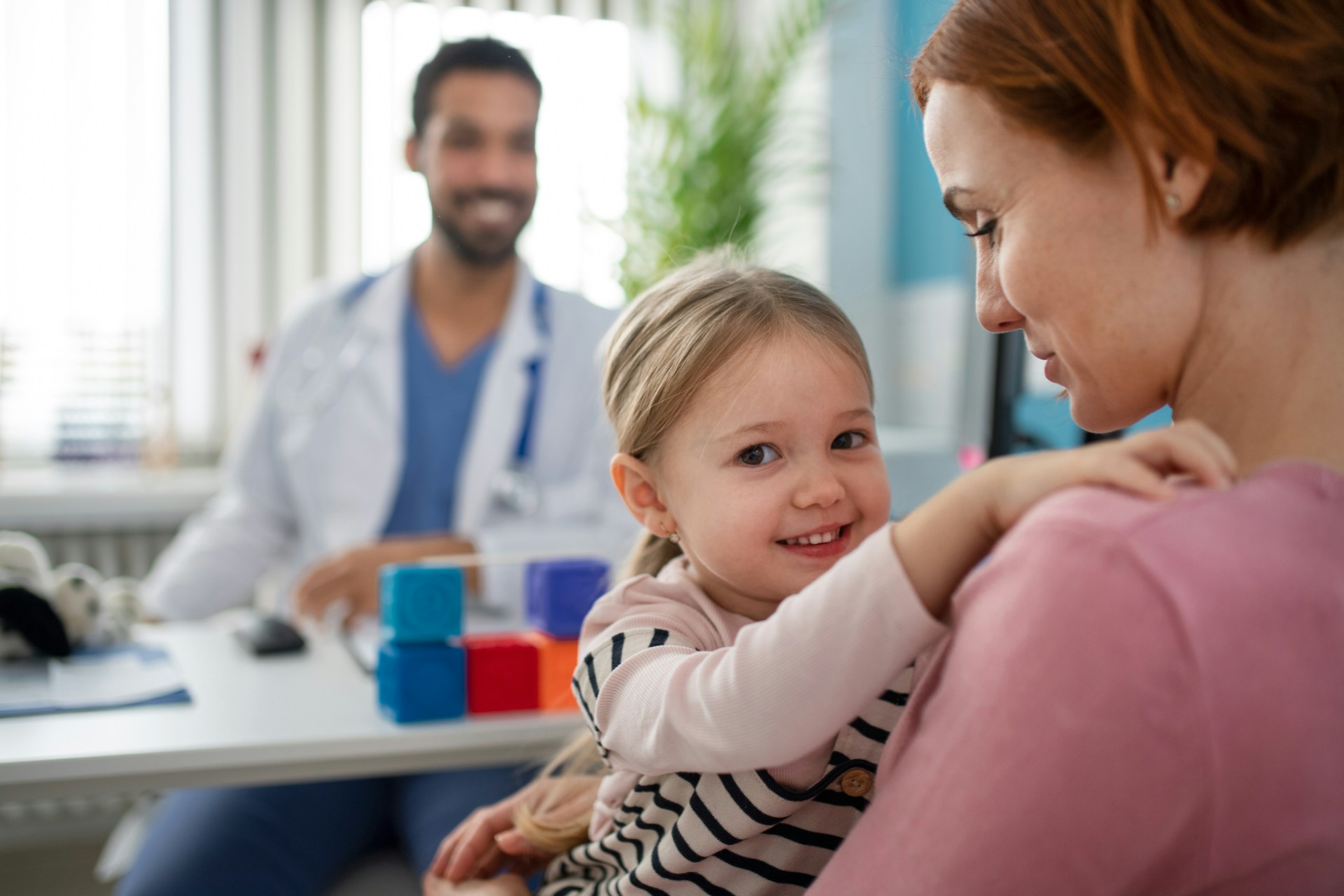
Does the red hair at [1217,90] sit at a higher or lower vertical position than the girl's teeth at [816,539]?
higher

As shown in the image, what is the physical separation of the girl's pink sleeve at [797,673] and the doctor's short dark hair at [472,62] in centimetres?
204

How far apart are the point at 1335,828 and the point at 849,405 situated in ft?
1.69

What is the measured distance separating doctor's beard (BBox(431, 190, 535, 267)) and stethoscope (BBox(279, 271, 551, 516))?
0.14m

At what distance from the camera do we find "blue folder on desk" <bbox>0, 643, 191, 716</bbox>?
1338 millimetres

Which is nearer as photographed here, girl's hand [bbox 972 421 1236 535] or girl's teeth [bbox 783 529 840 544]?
girl's hand [bbox 972 421 1236 535]

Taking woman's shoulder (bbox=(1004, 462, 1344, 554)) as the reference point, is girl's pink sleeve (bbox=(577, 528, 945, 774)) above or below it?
below

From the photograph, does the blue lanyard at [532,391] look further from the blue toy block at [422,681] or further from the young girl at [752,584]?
the young girl at [752,584]

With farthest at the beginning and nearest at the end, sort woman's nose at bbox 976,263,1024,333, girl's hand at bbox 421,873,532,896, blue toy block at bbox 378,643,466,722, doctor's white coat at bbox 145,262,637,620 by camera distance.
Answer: doctor's white coat at bbox 145,262,637,620 < blue toy block at bbox 378,643,466,722 < girl's hand at bbox 421,873,532,896 < woman's nose at bbox 976,263,1024,333

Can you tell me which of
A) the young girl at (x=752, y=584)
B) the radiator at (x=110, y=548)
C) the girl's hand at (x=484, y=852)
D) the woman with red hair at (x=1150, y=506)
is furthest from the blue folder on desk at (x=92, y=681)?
the radiator at (x=110, y=548)

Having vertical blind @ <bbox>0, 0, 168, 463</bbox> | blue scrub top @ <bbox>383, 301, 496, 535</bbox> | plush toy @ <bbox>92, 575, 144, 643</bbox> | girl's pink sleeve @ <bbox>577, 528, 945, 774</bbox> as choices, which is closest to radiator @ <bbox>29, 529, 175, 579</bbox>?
vertical blind @ <bbox>0, 0, 168, 463</bbox>

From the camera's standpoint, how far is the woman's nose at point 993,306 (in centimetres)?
84

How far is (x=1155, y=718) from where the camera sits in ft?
1.65

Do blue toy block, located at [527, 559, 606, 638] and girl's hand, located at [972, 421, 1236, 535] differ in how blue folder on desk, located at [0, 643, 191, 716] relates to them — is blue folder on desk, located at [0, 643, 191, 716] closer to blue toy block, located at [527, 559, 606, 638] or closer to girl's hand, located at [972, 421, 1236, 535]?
blue toy block, located at [527, 559, 606, 638]

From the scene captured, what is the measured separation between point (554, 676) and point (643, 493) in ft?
1.53
